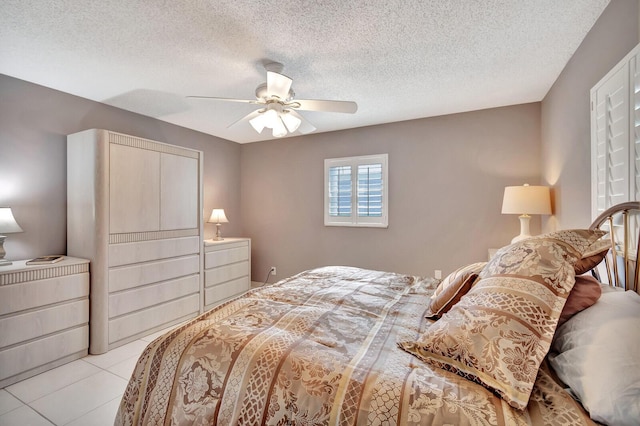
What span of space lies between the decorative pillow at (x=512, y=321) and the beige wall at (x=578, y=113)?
1.17 meters

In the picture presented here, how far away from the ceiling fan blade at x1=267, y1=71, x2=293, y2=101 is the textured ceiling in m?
0.26

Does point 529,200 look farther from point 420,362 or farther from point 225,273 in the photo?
point 225,273

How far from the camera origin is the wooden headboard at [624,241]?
132cm

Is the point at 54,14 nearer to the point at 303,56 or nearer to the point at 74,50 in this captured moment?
the point at 74,50

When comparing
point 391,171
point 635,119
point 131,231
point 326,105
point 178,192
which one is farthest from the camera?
point 391,171

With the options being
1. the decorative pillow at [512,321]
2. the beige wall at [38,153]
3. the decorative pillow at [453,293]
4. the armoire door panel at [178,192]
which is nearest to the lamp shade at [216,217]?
the armoire door panel at [178,192]

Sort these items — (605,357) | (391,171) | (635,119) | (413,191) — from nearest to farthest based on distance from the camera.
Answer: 1. (605,357)
2. (635,119)
3. (413,191)
4. (391,171)

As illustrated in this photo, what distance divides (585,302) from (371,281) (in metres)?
1.32

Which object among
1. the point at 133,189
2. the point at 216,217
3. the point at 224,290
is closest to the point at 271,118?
the point at 133,189

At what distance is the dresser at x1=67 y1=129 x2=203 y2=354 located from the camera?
8.71 feet

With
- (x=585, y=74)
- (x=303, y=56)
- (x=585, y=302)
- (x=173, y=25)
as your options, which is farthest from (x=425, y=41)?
(x=585, y=302)

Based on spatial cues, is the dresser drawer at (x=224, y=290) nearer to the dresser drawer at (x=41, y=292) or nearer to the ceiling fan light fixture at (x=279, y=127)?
the dresser drawer at (x=41, y=292)

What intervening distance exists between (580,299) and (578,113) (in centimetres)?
172

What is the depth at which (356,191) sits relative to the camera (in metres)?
4.05
